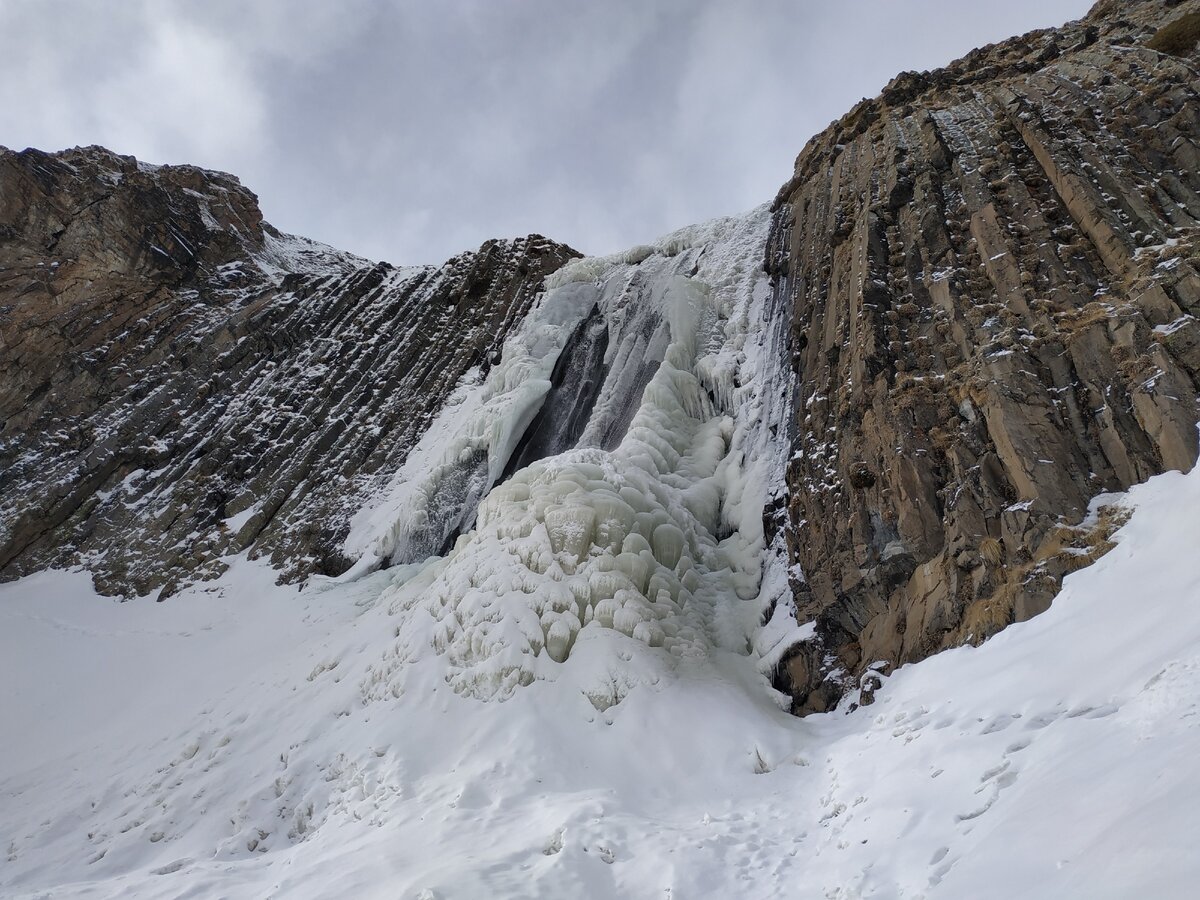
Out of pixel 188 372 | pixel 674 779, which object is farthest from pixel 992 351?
pixel 188 372

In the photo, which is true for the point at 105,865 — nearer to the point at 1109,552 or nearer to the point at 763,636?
the point at 763,636

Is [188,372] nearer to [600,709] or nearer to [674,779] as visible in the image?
[600,709]

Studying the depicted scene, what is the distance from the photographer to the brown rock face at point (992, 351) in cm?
841

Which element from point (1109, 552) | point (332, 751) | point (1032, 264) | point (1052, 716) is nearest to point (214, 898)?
point (332, 751)

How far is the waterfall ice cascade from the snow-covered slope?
0.26 feet

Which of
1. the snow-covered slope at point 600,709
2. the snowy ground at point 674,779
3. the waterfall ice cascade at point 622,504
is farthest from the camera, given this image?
the waterfall ice cascade at point 622,504

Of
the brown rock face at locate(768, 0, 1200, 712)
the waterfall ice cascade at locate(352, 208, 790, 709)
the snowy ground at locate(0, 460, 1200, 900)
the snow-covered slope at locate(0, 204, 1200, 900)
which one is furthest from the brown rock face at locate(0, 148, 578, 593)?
the brown rock face at locate(768, 0, 1200, 712)

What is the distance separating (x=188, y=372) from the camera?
28875 millimetres

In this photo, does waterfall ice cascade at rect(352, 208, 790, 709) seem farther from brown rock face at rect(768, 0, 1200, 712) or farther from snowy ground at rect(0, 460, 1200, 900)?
brown rock face at rect(768, 0, 1200, 712)

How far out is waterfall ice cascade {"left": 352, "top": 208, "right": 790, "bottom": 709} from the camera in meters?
11.0

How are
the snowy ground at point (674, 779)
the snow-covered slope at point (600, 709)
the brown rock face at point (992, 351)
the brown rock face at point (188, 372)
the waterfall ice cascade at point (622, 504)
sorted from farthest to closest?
the brown rock face at point (188, 372)
the waterfall ice cascade at point (622, 504)
the brown rock face at point (992, 351)
the snow-covered slope at point (600, 709)
the snowy ground at point (674, 779)

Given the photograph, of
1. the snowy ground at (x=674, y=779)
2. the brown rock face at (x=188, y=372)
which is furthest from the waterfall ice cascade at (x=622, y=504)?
the brown rock face at (x=188, y=372)

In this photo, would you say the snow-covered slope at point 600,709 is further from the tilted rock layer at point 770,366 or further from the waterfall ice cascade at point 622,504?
the tilted rock layer at point 770,366

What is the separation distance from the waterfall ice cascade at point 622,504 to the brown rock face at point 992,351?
1.49 metres
